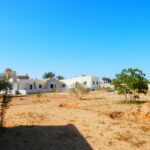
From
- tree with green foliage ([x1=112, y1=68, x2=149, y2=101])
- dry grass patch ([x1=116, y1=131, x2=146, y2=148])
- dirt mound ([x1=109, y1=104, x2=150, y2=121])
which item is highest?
tree with green foliage ([x1=112, y1=68, x2=149, y2=101])

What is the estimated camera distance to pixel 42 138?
704cm

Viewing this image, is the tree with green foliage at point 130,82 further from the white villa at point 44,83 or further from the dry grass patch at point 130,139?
the white villa at point 44,83

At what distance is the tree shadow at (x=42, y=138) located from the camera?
20.6 feet

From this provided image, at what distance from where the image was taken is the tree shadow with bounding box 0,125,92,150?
6280mm

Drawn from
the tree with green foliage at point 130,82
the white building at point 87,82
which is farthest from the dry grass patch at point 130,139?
the white building at point 87,82

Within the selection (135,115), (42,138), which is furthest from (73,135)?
(135,115)

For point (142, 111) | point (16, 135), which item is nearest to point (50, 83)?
point (142, 111)

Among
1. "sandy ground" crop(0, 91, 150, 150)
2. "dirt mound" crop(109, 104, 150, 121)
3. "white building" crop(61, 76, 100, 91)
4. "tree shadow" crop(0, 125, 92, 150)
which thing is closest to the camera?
"tree shadow" crop(0, 125, 92, 150)

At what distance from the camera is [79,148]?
20.4 feet

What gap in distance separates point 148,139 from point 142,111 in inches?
199

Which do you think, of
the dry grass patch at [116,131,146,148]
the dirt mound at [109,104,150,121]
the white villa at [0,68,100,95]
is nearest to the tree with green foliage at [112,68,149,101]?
the dirt mound at [109,104,150,121]

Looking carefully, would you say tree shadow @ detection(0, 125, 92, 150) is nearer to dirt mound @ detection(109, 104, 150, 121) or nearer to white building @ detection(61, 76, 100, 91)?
dirt mound @ detection(109, 104, 150, 121)

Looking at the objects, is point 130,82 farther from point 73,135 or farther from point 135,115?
point 73,135

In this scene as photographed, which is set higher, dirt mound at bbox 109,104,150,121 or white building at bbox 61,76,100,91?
white building at bbox 61,76,100,91
